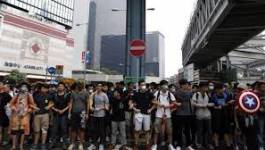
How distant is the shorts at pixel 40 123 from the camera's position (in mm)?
8727

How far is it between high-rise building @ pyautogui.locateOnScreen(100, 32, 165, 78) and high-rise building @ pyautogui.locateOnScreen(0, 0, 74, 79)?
210 ft

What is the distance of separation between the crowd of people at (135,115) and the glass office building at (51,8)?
54.7 metres

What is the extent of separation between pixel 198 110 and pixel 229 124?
1.08 m

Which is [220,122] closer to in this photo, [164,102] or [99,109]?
Result: [164,102]

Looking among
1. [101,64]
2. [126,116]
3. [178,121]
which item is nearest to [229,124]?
[178,121]

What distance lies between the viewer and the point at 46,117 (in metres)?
8.92

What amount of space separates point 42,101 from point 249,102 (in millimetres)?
5883

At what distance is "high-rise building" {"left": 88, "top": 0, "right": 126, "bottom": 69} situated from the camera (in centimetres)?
12668

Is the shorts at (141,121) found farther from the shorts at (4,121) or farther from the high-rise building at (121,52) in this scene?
the high-rise building at (121,52)

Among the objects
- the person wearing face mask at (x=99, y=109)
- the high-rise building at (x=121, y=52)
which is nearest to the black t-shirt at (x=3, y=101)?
the person wearing face mask at (x=99, y=109)

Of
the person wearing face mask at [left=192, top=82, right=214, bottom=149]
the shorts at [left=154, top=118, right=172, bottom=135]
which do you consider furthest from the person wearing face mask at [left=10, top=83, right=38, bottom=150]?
the person wearing face mask at [left=192, top=82, right=214, bottom=149]

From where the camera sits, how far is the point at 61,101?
29.5 ft

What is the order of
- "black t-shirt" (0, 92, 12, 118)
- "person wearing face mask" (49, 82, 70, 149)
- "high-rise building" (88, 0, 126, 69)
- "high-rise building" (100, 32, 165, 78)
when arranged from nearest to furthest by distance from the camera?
"person wearing face mask" (49, 82, 70, 149) < "black t-shirt" (0, 92, 12, 118) < "high-rise building" (88, 0, 126, 69) < "high-rise building" (100, 32, 165, 78)

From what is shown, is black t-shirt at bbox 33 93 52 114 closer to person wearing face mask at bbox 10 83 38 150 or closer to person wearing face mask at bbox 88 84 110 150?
person wearing face mask at bbox 10 83 38 150
